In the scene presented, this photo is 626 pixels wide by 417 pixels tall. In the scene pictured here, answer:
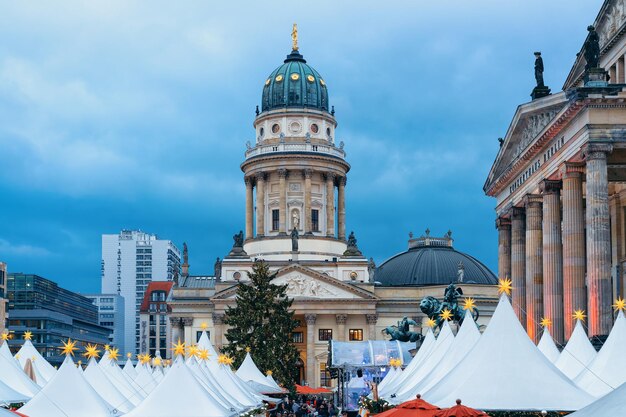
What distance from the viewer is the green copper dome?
12431 cm

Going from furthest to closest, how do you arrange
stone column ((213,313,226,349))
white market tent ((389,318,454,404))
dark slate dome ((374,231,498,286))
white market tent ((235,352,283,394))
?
1. dark slate dome ((374,231,498,286))
2. stone column ((213,313,226,349))
3. white market tent ((235,352,283,394))
4. white market tent ((389,318,454,404))

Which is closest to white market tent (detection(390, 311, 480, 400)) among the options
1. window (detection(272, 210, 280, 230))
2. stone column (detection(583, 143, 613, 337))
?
stone column (detection(583, 143, 613, 337))

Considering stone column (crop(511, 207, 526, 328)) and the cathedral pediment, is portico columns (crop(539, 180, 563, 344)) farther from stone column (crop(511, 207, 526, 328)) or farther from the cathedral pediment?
the cathedral pediment

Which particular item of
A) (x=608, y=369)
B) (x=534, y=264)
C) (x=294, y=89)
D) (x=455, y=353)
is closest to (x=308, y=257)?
(x=294, y=89)

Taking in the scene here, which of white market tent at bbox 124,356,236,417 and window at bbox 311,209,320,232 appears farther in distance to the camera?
window at bbox 311,209,320,232

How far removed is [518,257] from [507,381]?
109ft

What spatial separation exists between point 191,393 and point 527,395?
1029 centimetres

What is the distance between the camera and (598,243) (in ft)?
139

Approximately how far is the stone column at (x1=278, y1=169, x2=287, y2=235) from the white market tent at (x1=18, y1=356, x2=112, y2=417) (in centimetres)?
8671

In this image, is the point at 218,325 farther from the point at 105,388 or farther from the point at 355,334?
the point at 105,388

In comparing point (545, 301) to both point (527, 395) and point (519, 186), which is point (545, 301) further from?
point (527, 395)

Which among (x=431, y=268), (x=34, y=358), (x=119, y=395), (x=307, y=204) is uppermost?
(x=307, y=204)

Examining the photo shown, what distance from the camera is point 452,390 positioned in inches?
1031

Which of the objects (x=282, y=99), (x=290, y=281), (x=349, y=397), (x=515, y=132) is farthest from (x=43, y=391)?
(x=282, y=99)
